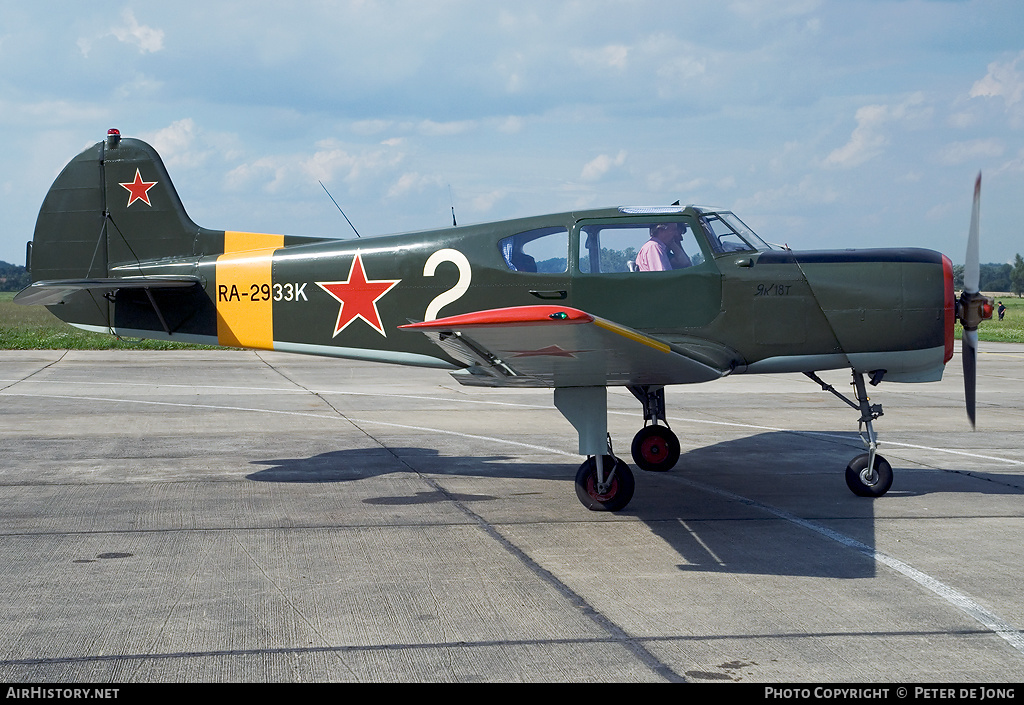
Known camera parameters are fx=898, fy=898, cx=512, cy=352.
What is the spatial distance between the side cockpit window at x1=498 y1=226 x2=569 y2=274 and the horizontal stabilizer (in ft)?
11.3

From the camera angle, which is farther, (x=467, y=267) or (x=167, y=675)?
(x=467, y=267)

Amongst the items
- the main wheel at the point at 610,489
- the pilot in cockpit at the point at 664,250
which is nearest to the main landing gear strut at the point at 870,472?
the pilot in cockpit at the point at 664,250

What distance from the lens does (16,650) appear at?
4441 mm

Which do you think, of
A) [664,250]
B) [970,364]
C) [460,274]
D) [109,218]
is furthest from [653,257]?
[109,218]

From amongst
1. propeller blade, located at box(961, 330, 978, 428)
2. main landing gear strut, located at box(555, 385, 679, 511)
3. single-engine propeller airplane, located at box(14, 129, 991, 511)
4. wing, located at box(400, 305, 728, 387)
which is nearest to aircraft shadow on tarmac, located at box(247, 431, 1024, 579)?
main landing gear strut, located at box(555, 385, 679, 511)

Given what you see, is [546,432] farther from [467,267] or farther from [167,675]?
[167,675]

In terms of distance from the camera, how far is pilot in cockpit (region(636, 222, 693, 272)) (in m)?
8.03

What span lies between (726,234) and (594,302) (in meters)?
1.35

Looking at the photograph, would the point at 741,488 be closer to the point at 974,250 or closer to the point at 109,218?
the point at 974,250

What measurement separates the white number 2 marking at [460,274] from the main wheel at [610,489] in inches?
82.0

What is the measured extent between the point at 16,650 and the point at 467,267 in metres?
5.07

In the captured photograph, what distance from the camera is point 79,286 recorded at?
28.9 ft

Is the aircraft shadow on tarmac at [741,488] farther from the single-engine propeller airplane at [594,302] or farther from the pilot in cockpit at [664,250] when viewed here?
the pilot in cockpit at [664,250]

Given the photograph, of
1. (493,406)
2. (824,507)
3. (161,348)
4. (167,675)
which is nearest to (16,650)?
(167,675)
